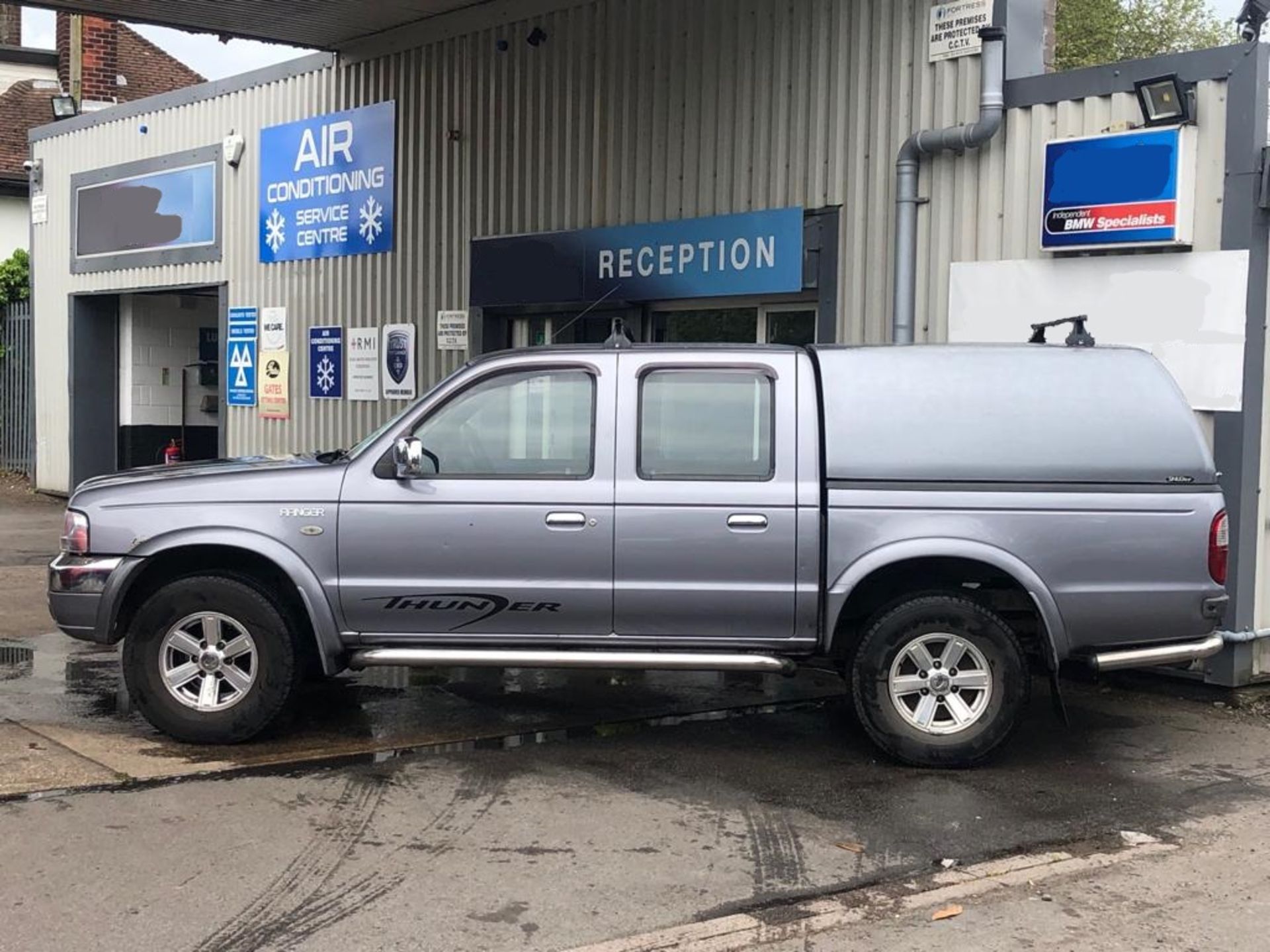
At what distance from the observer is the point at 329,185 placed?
15008 mm

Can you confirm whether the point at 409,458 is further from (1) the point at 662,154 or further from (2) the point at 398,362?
(2) the point at 398,362

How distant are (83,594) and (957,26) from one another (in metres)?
6.59

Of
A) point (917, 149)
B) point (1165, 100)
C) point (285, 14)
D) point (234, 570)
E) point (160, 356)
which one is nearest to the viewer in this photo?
point (234, 570)

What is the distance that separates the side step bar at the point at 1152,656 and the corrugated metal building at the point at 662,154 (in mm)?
1743

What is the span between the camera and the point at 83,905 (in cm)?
489

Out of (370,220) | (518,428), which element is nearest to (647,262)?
(370,220)

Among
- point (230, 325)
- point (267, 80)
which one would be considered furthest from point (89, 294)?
point (267, 80)

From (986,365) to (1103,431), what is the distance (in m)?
0.63

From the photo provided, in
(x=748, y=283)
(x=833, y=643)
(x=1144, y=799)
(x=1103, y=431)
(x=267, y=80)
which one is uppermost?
(x=267, y=80)

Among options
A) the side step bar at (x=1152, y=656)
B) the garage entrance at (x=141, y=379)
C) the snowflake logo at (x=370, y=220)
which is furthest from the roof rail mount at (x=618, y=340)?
the garage entrance at (x=141, y=379)

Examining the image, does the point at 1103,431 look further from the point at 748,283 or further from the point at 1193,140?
the point at 748,283

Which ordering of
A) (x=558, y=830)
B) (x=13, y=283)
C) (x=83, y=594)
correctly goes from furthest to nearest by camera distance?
1. (x=13, y=283)
2. (x=83, y=594)
3. (x=558, y=830)

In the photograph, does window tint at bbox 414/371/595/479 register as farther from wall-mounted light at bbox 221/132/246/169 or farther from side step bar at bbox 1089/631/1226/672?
wall-mounted light at bbox 221/132/246/169

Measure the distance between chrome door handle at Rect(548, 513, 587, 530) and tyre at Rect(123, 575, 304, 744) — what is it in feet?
4.61
